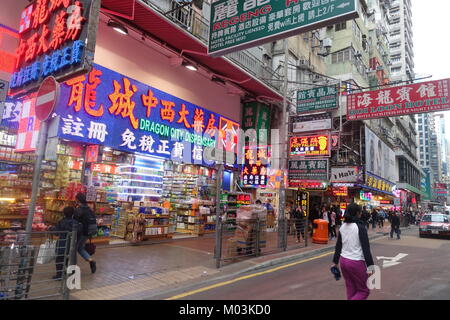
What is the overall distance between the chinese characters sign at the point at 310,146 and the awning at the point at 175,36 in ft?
10.8

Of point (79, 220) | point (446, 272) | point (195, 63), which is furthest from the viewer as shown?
point (195, 63)

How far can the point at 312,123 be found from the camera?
49.3ft

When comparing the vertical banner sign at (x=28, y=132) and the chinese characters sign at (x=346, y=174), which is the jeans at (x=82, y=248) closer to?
the vertical banner sign at (x=28, y=132)

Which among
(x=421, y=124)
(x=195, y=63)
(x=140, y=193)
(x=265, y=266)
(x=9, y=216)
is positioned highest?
(x=421, y=124)

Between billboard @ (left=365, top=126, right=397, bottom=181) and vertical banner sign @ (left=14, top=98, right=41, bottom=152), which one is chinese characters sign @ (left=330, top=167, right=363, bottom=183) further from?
vertical banner sign @ (left=14, top=98, right=41, bottom=152)

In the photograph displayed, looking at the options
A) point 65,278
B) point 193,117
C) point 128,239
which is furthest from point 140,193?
→ point 65,278

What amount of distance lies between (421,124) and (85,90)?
395ft

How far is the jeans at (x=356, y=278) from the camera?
3953 millimetres

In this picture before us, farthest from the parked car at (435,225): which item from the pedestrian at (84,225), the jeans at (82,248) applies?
the jeans at (82,248)

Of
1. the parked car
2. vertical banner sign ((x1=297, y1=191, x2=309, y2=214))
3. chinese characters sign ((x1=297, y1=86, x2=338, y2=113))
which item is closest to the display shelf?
chinese characters sign ((x1=297, y1=86, x2=338, y2=113))

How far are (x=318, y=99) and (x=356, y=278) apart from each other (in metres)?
10.6

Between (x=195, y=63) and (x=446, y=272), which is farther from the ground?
(x=195, y=63)
